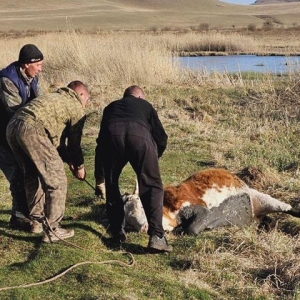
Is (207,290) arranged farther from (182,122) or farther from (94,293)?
(182,122)

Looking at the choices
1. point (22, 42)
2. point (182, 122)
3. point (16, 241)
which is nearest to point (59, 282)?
point (16, 241)

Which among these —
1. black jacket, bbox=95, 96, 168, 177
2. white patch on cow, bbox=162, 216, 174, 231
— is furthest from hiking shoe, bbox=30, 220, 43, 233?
white patch on cow, bbox=162, 216, 174, 231

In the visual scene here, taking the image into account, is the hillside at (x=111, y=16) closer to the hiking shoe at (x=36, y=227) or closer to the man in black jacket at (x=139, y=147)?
the hiking shoe at (x=36, y=227)

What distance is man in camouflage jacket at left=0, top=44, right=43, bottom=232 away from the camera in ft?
17.7

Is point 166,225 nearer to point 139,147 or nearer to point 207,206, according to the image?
point 207,206

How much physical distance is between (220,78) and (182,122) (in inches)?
198

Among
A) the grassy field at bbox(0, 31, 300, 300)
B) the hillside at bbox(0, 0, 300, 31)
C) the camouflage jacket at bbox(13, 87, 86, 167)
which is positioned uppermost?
the camouflage jacket at bbox(13, 87, 86, 167)

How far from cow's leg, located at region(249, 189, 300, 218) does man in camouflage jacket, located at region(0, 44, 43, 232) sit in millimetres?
2484

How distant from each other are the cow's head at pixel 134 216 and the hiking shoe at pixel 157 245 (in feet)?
1.85

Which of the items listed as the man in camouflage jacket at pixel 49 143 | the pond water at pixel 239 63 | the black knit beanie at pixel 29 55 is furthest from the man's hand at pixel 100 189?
the pond water at pixel 239 63

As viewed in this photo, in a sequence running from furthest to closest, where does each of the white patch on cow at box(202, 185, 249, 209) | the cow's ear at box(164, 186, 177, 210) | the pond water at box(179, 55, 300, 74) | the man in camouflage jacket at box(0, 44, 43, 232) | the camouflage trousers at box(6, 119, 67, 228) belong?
the pond water at box(179, 55, 300, 74), the white patch on cow at box(202, 185, 249, 209), the cow's ear at box(164, 186, 177, 210), the man in camouflage jacket at box(0, 44, 43, 232), the camouflage trousers at box(6, 119, 67, 228)

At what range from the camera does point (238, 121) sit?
1172 centimetres

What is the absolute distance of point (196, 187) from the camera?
5.89 m

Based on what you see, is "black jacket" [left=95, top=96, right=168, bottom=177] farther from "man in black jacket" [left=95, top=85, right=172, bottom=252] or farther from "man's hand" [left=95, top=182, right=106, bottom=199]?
"man's hand" [left=95, top=182, right=106, bottom=199]
